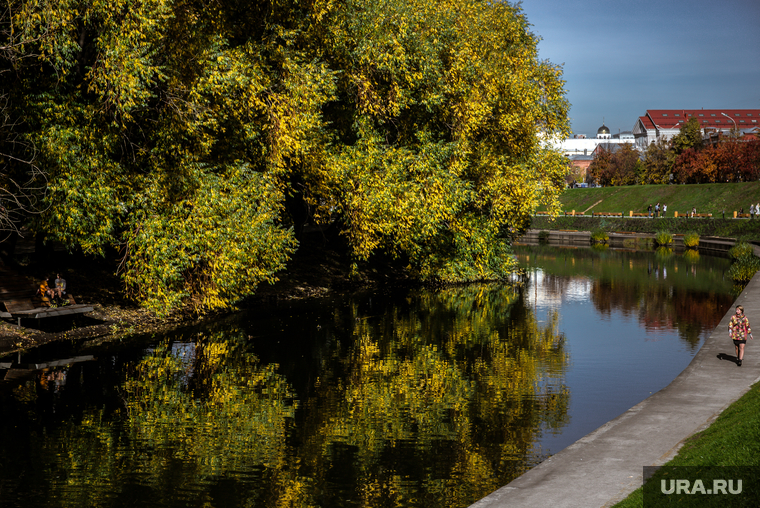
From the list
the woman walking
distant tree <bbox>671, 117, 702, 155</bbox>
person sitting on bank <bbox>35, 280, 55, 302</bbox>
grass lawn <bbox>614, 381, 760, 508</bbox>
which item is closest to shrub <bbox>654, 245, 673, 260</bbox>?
the woman walking

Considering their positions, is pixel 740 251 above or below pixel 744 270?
above

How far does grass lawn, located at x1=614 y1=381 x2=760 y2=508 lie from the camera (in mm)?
7770

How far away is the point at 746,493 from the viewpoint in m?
6.95

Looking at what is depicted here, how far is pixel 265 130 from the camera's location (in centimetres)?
2133

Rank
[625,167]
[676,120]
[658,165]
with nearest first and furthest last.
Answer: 1. [658,165]
2. [625,167]
3. [676,120]

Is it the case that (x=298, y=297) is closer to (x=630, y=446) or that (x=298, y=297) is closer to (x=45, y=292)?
(x=45, y=292)

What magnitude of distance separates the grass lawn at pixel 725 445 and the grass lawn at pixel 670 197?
65.8 metres

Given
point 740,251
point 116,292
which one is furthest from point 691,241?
point 116,292

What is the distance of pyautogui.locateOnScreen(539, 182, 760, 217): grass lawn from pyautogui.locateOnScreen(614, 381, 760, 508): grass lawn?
65.8 m

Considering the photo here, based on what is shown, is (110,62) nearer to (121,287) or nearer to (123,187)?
(123,187)

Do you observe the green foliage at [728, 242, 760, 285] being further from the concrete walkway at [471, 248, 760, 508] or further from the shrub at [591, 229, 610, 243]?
the shrub at [591, 229, 610, 243]

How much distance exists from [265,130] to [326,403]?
35.1 feet

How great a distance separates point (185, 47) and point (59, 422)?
10.9 m

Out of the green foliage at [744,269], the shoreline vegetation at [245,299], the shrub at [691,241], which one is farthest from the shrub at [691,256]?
the green foliage at [744,269]
